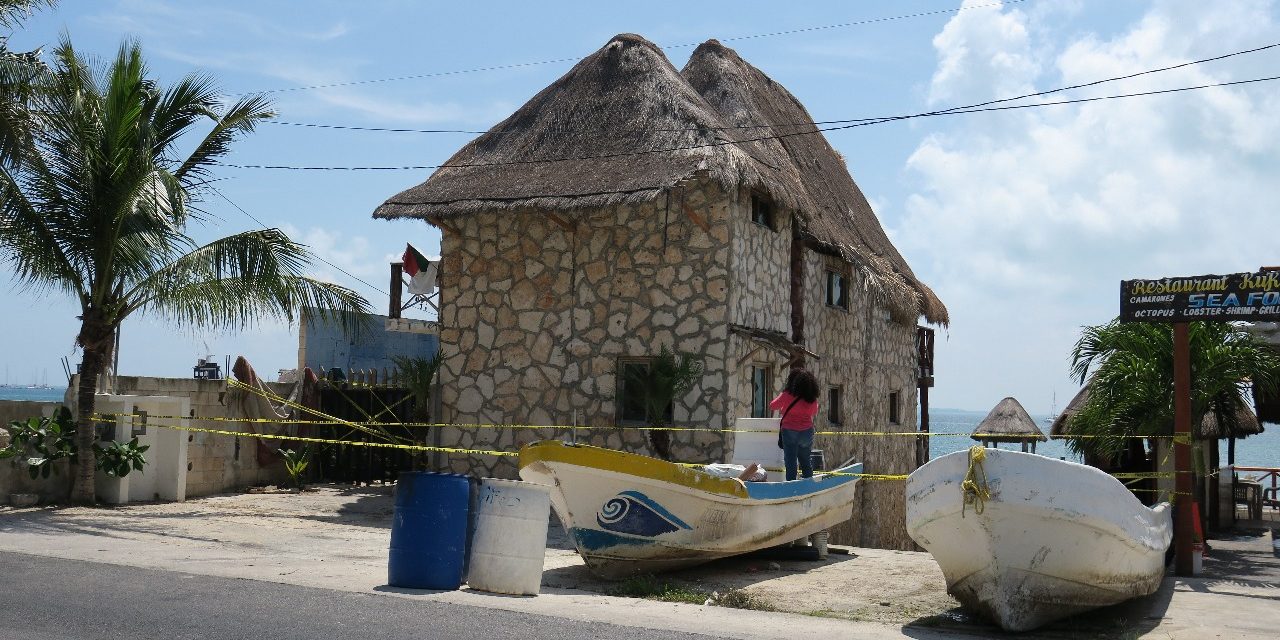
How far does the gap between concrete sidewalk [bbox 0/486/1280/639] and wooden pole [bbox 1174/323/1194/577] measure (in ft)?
1.10

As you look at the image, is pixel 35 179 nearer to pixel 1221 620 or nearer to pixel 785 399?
pixel 785 399

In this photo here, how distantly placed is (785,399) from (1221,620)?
4441 millimetres

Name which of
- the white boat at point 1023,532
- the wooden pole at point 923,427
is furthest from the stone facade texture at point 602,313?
the wooden pole at point 923,427

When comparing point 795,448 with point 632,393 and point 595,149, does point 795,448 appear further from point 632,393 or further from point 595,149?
point 595,149

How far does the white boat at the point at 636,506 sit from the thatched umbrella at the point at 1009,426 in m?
12.8

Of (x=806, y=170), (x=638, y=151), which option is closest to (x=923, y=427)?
(x=806, y=170)

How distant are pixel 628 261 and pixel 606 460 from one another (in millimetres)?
6876

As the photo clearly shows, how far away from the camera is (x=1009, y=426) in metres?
22.9

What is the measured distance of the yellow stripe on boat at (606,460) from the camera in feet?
31.8

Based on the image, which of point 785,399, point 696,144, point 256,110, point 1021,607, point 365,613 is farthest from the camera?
point 696,144

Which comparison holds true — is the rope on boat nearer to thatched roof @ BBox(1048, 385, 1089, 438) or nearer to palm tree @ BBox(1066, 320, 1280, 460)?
palm tree @ BBox(1066, 320, 1280, 460)

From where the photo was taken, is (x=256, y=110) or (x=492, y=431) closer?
(x=256, y=110)

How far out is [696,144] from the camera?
16.1 meters

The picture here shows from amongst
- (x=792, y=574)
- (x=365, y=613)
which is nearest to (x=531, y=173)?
(x=792, y=574)
